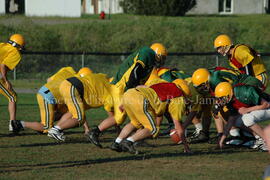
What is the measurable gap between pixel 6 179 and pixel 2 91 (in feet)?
15.4

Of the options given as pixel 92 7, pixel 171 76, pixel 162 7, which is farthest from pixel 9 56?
pixel 92 7

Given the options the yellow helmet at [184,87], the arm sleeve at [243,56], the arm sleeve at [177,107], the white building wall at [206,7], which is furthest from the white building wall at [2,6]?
the arm sleeve at [177,107]

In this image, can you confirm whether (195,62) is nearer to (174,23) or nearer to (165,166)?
(174,23)

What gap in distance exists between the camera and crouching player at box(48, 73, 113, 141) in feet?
36.0

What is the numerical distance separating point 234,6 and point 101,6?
1078 centimetres

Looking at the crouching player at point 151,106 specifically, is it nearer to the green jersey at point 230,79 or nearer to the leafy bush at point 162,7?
the green jersey at point 230,79

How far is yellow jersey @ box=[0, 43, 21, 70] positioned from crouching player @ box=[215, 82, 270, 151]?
14.6 feet

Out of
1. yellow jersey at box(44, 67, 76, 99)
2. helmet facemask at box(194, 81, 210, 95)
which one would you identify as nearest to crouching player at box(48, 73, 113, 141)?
Result: yellow jersey at box(44, 67, 76, 99)

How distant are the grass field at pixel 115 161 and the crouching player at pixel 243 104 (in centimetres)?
53

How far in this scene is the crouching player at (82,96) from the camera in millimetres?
10969

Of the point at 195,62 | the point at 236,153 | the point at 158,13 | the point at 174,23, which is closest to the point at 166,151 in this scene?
the point at 236,153

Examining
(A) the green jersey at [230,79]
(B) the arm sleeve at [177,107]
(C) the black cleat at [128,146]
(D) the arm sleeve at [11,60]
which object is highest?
(D) the arm sleeve at [11,60]

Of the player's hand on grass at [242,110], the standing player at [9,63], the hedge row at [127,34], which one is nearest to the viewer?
the player's hand on grass at [242,110]

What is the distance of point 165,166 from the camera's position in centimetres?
935
